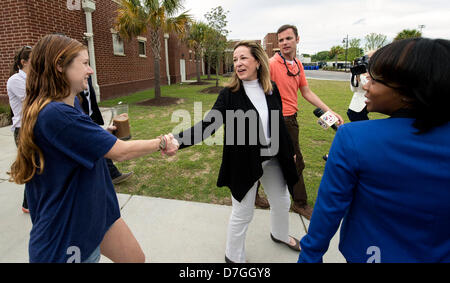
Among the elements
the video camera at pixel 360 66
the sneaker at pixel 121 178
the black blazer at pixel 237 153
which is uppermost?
the video camera at pixel 360 66

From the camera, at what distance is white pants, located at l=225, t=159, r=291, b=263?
229 cm

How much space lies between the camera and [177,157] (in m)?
5.56

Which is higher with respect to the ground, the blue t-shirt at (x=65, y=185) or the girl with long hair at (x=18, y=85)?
the girl with long hair at (x=18, y=85)

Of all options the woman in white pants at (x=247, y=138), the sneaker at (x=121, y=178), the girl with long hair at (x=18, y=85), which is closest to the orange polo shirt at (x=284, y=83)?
the woman in white pants at (x=247, y=138)

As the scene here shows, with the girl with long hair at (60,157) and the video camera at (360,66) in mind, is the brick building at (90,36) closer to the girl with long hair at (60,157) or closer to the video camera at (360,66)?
the girl with long hair at (60,157)

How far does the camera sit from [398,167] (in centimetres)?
97

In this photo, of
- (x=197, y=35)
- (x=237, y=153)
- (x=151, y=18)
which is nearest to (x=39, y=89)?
(x=237, y=153)

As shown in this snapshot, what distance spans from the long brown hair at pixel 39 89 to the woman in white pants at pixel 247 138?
99cm

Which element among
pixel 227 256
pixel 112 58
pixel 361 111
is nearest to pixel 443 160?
pixel 227 256

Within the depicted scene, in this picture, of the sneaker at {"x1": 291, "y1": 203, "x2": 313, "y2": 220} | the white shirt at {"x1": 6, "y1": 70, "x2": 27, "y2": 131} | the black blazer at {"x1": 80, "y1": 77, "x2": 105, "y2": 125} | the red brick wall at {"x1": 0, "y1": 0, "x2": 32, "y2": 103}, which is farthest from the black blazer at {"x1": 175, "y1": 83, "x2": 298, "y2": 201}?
the red brick wall at {"x1": 0, "y1": 0, "x2": 32, "y2": 103}

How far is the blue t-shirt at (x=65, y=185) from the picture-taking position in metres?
1.29

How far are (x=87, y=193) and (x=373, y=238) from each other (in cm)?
141

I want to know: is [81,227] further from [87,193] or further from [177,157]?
[177,157]

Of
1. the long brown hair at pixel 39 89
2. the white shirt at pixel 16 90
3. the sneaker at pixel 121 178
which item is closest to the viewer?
the long brown hair at pixel 39 89
